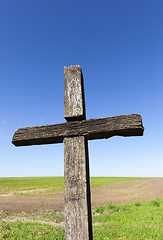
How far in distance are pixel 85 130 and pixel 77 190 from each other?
30.4 inches

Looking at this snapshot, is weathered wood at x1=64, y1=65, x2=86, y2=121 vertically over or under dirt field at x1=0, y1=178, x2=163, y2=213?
over

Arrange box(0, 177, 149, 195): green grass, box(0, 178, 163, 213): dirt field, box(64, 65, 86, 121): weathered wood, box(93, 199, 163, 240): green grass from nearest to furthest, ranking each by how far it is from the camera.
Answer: box(64, 65, 86, 121): weathered wood < box(93, 199, 163, 240): green grass < box(0, 178, 163, 213): dirt field < box(0, 177, 149, 195): green grass

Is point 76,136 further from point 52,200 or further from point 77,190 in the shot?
point 52,200

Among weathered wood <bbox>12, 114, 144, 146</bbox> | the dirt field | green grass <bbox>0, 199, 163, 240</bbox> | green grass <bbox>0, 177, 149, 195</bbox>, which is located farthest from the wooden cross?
green grass <bbox>0, 177, 149, 195</bbox>

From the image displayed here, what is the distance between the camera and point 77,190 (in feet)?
7.02

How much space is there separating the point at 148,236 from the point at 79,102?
669cm

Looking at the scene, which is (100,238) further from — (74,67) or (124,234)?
(74,67)

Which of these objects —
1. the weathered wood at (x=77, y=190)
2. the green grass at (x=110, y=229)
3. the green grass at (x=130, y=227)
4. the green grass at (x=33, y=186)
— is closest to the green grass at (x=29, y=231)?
the green grass at (x=110, y=229)

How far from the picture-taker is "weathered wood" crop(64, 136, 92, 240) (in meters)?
2.03

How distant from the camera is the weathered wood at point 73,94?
8.06 ft

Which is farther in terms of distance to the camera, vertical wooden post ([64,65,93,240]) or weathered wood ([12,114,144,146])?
weathered wood ([12,114,144,146])

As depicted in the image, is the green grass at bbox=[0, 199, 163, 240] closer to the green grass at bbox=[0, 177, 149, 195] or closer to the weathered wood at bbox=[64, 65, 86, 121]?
the weathered wood at bbox=[64, 65, 86, 121]

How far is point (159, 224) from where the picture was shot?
7.71 m

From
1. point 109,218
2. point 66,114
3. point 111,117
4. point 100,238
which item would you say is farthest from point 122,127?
point 109,218
